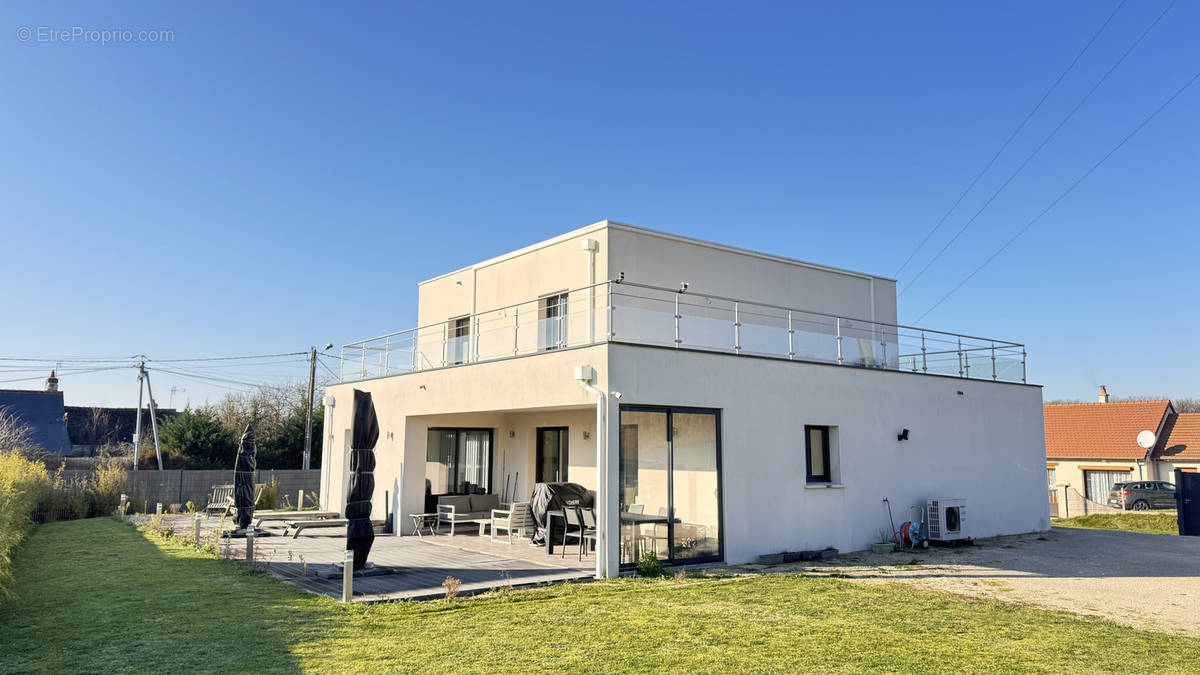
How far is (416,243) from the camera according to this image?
19.7 m

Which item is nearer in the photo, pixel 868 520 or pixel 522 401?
pixel 522 401

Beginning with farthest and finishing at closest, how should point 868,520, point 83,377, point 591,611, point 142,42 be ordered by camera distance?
1. point 83,377
2. point 868,520
3. point 142,42
4. point 591,611

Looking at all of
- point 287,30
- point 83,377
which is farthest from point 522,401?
→ point 83,377

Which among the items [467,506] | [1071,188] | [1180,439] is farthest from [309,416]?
[1180,439]

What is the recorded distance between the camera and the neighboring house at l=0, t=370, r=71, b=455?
3219 centimetres

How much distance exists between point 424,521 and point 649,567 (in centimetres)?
710

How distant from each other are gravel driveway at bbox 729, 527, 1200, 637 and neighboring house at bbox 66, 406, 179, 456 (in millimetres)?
41243

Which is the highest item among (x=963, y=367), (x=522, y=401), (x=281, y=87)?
(x=281, y=87)

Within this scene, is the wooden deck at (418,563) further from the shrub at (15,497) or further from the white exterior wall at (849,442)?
the shrub at (15,497)

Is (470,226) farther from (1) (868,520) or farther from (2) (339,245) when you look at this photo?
(1) (868,520)

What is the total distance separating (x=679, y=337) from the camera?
36.8ft

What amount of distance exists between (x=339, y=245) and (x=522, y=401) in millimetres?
9650
